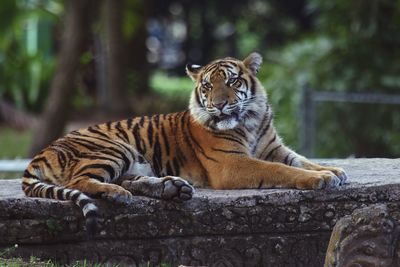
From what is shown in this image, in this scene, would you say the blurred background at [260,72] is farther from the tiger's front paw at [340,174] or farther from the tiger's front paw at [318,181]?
the tiger's front paw at [318,181]

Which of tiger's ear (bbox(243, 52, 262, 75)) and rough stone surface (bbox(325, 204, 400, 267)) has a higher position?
tiger's ear (bbox(243, 52, 262, 75))

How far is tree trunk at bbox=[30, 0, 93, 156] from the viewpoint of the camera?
1315 centimetres

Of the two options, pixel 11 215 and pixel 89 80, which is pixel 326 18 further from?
pixel 11 215

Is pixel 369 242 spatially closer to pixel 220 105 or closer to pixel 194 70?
pixel 220 105

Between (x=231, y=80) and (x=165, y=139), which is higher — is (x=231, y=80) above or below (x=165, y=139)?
above

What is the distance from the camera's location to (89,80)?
75.0 ft

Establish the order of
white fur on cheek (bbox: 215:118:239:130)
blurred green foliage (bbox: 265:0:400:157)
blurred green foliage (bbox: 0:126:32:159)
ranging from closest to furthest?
white fur on cheek (bbox: 215:118:239:130)
blurred green foliage (bbox: 265:0:400:157)
blurred green foliage (bbox: 0:126:32:159)

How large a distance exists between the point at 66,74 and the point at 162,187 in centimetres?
729

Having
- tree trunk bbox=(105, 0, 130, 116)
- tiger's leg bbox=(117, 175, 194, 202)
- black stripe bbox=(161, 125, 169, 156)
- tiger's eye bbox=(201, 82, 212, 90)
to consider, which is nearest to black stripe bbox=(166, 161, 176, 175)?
black stripe bbox=(161, 125, 169, 156)

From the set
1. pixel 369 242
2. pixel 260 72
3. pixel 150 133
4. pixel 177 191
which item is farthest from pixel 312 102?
pixel 369 242

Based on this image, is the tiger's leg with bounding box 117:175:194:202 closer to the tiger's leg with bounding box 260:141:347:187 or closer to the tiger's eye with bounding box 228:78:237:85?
the tiger's eye with bounding box 228:78:237:85

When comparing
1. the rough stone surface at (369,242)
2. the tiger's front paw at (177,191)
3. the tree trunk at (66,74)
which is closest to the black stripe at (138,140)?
the tiger's front paw at (177,191)

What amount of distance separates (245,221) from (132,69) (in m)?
15.2

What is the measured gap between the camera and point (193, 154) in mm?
6965
